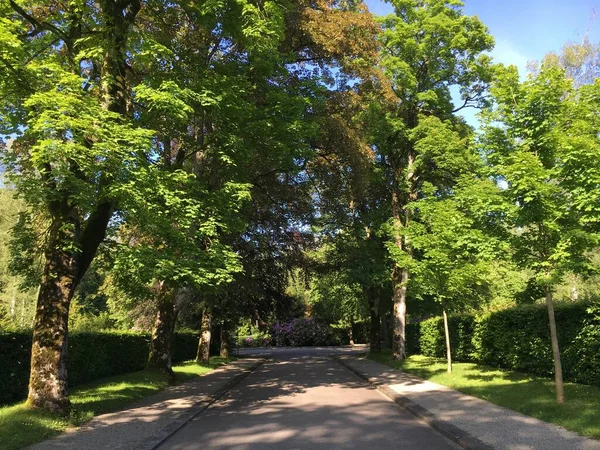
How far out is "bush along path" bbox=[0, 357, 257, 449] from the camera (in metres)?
7.38

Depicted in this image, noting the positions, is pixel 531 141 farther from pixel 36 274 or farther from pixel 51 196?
pixel 36 274

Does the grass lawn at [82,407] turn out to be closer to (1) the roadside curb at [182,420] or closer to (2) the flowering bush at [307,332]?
(1) the roadside curb at [182,420]

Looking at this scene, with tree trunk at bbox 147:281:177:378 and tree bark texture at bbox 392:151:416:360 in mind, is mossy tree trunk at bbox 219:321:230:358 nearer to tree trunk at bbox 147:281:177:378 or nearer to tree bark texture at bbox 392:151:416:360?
tree bark texture at bbox 392:151:416:360

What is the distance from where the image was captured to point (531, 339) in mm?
13703

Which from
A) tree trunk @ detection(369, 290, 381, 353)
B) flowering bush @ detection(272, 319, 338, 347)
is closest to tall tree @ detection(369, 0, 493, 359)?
tree trunk @ detection(369, 290, 381, 353)

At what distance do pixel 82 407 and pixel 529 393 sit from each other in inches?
384

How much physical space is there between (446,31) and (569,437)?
1903 centimetres

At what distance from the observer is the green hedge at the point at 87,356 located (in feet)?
35.1

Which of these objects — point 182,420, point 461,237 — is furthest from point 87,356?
point 461,237

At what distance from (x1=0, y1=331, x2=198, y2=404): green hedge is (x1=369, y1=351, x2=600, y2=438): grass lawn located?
35.1ft

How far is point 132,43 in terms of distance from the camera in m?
11.0

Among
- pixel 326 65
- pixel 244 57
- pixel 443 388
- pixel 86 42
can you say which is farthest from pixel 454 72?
pixel 86 42

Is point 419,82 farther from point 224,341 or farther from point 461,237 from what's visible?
point 224,341

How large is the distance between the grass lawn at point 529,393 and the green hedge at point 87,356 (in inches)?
422
